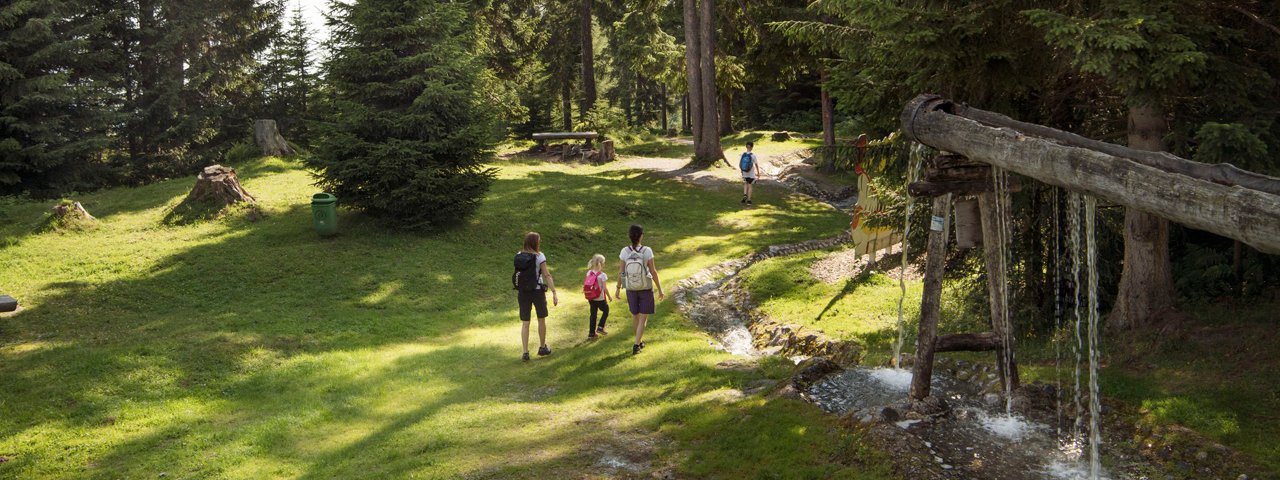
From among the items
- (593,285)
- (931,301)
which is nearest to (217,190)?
(593,285)

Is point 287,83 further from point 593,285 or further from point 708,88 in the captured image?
point 593,285

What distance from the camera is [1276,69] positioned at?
30.1ft

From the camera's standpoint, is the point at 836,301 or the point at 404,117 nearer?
the point at 836,301

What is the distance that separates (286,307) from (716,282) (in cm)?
778

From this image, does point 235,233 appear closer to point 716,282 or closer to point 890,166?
point 716,282

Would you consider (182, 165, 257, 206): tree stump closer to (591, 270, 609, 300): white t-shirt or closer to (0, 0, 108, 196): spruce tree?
(0, 0, 108, 196): spruce tree

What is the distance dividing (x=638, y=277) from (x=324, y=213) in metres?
8.66

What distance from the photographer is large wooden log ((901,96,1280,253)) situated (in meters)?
4.18

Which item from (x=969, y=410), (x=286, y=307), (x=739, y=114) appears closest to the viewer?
(x=969, y=410)

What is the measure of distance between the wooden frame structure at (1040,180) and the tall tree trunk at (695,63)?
20362mm

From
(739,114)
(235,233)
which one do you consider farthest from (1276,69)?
(739,114)

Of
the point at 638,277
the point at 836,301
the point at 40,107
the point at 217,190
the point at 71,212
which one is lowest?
the point at 836,301

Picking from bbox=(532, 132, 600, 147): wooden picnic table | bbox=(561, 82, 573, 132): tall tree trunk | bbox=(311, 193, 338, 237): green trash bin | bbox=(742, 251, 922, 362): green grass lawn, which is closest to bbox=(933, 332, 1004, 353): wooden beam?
bbox=(742, 251, 922, 362): green grass lawn

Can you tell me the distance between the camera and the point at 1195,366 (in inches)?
331
